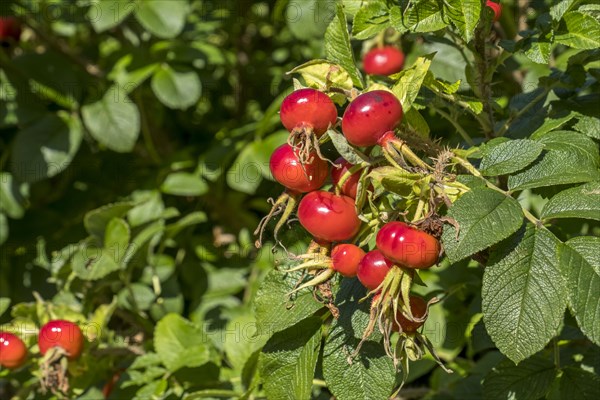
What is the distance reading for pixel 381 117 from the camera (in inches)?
40.2

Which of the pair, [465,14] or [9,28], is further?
[9,28]

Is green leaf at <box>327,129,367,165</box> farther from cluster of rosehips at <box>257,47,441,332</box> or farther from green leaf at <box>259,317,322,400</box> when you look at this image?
green leaf at <box>259,317,322,400</box>

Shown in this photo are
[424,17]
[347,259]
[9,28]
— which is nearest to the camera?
[347,259]

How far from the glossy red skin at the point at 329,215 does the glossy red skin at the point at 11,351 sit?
86cm

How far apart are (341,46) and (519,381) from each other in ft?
2.06

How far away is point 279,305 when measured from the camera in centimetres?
126

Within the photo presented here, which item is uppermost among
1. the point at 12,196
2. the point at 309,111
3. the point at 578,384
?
the point at 309,111

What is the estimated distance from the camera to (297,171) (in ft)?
3.58

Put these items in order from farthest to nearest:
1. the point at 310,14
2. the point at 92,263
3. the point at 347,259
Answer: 1. the point at 310,14
2. the point at 92,263
3. the point at 347,259

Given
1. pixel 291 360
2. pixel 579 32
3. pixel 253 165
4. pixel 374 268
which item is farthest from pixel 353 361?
pixel 253 165

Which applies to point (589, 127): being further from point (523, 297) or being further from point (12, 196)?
point (12, 196)

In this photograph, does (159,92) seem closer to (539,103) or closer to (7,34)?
(7,34)

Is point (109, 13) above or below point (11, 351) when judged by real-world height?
above

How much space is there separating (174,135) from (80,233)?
0.59 m
